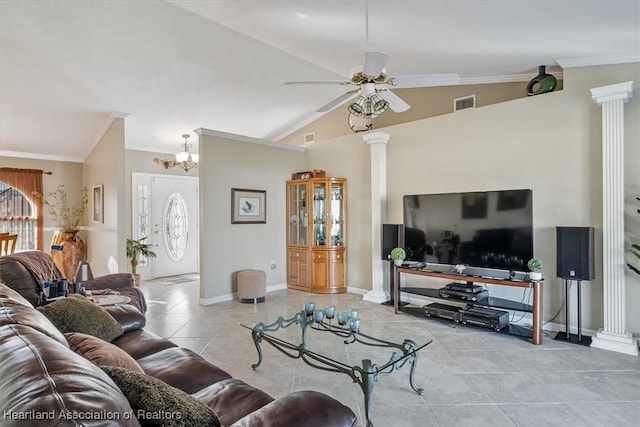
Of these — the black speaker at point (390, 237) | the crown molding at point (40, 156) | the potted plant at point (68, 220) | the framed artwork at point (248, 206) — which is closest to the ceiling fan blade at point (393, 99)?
the black speaker at point (390, 237)

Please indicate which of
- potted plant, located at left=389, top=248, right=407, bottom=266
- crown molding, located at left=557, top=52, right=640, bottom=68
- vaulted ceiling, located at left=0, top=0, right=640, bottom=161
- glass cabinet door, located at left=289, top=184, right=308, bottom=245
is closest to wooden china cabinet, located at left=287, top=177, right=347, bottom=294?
glass cabinet door, located at left=289, top=184, right=308, bottom=245

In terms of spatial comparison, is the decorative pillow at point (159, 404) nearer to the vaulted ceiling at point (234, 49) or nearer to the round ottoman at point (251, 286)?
the vaulted ceiling at point (234, 49)

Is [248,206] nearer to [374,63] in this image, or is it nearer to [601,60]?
[374,63]

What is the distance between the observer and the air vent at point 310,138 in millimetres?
7031

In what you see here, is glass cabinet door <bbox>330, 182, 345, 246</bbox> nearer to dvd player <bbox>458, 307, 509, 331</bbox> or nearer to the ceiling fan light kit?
dvd player <bbox>458, 307, 509, 331</bbox>

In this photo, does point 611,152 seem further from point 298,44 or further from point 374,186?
point 298,44

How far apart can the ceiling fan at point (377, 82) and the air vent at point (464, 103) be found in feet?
7.48

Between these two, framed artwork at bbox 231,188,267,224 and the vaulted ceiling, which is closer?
the vaulted ceiling

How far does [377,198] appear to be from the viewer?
5.45m

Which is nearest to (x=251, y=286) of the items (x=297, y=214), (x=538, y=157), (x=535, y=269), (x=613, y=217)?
(x=297, y=214)

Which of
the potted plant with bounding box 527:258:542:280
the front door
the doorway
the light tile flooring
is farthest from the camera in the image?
the front door

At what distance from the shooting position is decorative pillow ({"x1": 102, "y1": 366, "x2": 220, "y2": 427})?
3.26ft

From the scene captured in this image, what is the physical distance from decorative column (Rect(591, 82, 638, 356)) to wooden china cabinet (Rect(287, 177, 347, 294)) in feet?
11.5

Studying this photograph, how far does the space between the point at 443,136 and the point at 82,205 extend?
6.98 metres
